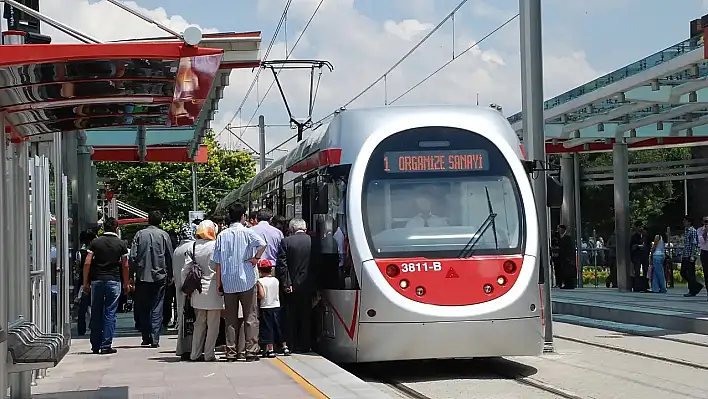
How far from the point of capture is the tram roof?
64.2 feet

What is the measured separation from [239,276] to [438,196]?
94.7 inches

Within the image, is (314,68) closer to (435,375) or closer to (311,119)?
(311,119)

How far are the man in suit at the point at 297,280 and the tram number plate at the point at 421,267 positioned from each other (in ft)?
6.33

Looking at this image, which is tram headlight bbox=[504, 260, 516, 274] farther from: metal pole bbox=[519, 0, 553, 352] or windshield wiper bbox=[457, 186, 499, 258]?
metal pole bbox=[519, 0, 553, 352]

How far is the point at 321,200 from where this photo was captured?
45.7ft

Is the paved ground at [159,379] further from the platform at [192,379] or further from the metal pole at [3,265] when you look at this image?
the metal pole at [3,265]

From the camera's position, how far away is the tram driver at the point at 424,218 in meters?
12.6

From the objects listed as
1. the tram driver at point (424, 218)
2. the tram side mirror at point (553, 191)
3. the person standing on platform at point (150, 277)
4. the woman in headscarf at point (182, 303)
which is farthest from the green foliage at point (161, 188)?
the tram driver at point (424, 218)

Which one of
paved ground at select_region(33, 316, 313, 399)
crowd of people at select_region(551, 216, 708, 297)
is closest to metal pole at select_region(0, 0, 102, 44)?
paved ground at select_region(33, 316, 313, 399)

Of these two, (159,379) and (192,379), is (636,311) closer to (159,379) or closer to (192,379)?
(192,379)

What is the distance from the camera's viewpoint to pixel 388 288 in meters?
12.1

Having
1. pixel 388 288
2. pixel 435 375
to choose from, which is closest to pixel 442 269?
pixel 388 288

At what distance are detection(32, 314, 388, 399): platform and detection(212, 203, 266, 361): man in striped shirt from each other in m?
0.36

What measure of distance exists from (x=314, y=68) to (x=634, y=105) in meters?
8.78
